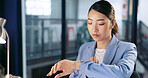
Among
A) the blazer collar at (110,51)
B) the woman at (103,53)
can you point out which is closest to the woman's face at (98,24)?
the woman at (103,53)

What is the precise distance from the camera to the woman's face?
35.9 inches

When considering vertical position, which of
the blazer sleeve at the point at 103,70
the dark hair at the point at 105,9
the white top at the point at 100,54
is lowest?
the blazer sleeve at the point at 103,70

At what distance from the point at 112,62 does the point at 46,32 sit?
4.05 metres

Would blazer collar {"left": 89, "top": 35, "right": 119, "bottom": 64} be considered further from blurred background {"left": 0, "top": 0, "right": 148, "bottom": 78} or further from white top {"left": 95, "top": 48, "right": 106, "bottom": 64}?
blurred background {"left": 0, "top": 0, "right": 148, "bottom": 78}

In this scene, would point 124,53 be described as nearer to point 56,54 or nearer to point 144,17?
point 144,17

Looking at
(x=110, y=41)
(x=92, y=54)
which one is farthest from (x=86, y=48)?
(x=110, y=41)

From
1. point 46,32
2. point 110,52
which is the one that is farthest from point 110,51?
point 46,32

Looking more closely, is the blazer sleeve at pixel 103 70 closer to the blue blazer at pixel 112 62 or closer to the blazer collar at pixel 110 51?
the blue blazer at pixel 112 62

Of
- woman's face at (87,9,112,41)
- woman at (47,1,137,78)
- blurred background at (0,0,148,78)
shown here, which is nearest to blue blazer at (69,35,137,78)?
woman at (47,1,137,78)

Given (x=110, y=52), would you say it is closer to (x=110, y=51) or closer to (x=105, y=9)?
(x=110, y=51)

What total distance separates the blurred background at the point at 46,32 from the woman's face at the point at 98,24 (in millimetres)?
1485

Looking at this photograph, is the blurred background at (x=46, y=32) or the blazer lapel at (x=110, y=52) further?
the blurred background at (x=46, y=32)

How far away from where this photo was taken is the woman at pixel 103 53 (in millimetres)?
841

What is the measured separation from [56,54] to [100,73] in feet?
14.4
